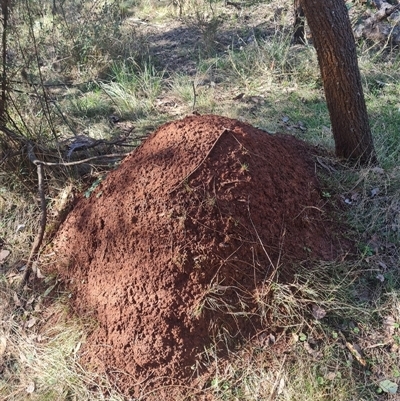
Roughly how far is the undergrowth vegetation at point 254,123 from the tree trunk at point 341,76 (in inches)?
6.6

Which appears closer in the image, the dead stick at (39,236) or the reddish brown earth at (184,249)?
the reddish brown earth at (184,249)

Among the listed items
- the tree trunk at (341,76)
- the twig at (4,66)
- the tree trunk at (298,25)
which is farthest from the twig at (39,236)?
the tree trunk at (298,25)

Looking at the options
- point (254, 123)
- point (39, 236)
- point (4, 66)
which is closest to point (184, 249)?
point (39, 236)

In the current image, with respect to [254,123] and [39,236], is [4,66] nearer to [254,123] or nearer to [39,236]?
[39,236]

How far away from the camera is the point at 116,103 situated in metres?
4.88

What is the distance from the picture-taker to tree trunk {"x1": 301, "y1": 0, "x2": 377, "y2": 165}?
2.91m

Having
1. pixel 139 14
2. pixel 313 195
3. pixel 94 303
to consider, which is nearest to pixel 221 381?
pixel 94 303

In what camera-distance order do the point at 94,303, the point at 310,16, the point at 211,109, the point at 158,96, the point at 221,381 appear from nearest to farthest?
the point at 221,381
the point at 94,303
the point at 310,16
the point at 211,109
the point at 158,96

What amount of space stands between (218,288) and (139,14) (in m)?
6.12

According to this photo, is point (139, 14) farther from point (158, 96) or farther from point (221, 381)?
point (221, 381)

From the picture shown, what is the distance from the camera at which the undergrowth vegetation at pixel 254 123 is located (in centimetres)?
231

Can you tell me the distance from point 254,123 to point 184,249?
2.33 metres

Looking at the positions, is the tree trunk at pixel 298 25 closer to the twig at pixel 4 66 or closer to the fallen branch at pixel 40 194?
the fallen branch at pixel 40 194

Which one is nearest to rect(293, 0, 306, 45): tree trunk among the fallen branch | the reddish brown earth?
the reddish brown earth
